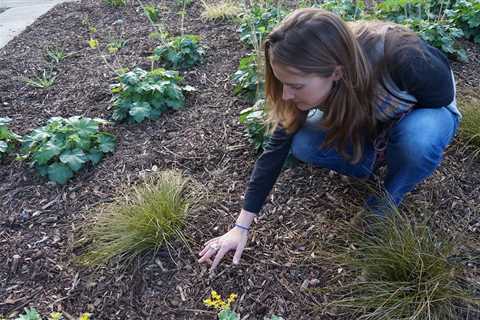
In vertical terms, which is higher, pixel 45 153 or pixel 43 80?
pixel 45 153

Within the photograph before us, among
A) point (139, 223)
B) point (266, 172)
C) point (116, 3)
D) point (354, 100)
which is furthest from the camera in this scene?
point (116, 3)

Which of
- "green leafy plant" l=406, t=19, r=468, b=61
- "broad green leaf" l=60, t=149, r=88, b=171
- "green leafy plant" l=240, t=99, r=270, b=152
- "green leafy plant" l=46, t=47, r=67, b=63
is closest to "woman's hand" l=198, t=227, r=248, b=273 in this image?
"green leafy plant" l=240, t=99, r=270, b=152

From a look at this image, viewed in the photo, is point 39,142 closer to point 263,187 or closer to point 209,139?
point 209,139

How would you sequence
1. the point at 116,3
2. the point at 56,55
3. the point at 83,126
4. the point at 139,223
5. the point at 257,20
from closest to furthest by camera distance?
the point at 139,223, the point at 83,126, the point at 257,20, the point at 56,55, the point at 116,3

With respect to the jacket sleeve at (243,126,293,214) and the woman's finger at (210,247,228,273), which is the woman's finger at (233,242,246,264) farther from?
the jacket sleeve at (243,126,293,214)

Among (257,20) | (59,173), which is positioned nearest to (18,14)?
(257,20)

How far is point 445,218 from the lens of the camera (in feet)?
7.69

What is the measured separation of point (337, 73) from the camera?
5.74ft

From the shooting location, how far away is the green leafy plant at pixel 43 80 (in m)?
3.84

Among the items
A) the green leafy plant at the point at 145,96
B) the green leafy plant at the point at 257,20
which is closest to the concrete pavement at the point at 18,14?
the green leafy plant at the point at 145,96

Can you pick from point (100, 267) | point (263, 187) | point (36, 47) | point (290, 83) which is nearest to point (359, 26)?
point (290, 83)

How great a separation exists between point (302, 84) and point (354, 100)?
25cm

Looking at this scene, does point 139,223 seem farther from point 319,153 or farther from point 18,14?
point 18,14

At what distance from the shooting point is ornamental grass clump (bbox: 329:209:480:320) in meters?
1.82
